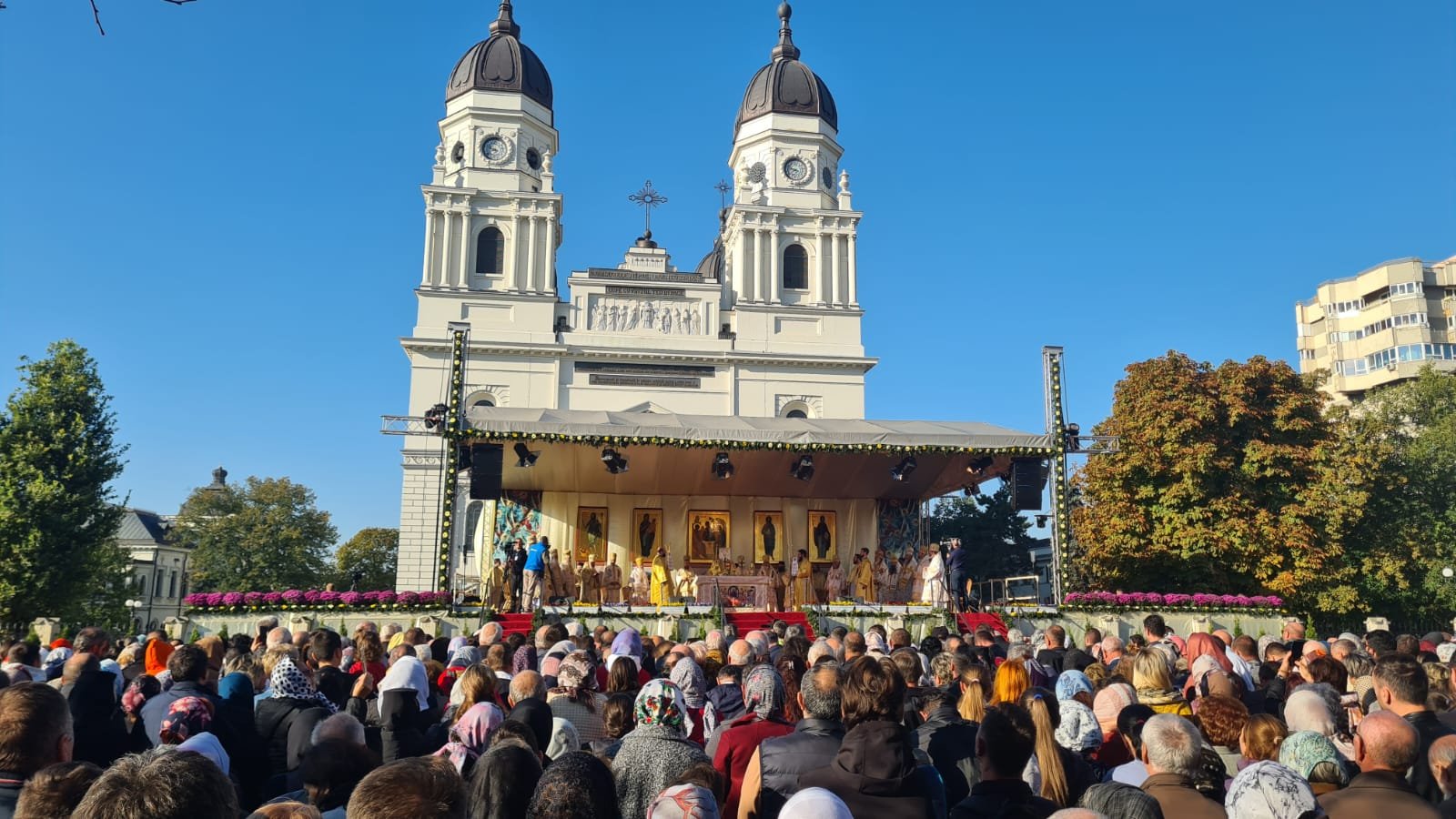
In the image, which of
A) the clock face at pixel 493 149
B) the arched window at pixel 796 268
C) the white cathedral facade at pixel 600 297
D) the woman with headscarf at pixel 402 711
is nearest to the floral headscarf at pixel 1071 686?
the woman with headscarf at pixel 402 711

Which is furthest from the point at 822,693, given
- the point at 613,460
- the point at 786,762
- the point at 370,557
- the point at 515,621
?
the point at 370,557

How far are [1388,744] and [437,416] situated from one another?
1788cm

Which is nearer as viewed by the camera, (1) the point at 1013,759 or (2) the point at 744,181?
(1) the point at 1013,759

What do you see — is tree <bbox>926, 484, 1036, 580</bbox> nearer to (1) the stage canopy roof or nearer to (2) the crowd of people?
(1) the stage canopy roof

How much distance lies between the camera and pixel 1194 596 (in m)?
21.1

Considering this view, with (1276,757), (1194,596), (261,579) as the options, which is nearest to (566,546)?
(1194,596)

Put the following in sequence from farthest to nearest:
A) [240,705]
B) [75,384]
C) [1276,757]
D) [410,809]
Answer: [75,384] < [240,705] < [1276,757] < [410,809]

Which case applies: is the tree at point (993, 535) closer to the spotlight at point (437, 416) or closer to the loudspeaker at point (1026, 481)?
the loudspeaker at point (1026, 481)

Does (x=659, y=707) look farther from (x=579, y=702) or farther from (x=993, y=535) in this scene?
(x=993, y=535)

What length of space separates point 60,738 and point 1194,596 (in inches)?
845

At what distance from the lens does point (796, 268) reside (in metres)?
45.8

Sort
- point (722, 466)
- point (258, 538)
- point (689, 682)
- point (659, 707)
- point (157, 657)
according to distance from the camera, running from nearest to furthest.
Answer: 1. point (659, 707)
2. point (689, 682)
3. point (157, 657)
4. point (722, 466)
5. point (258, 538)

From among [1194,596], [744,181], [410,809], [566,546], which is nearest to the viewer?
[410,809]

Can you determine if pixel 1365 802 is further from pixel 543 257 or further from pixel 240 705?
pixel 543 257
